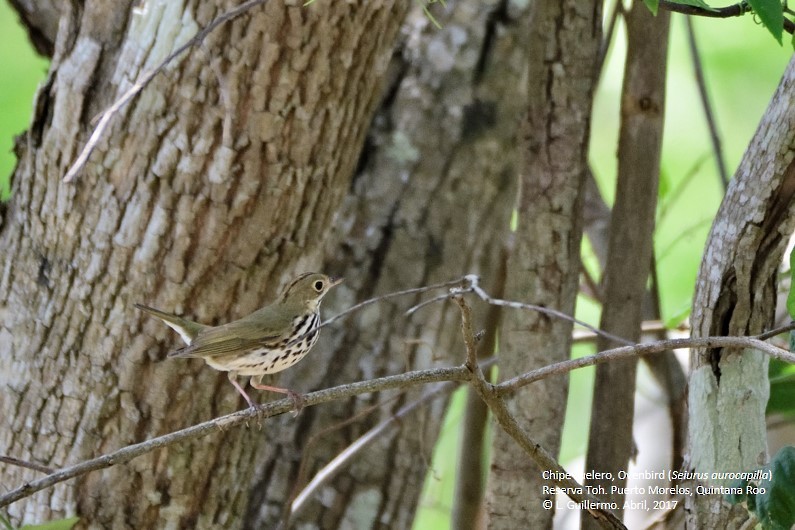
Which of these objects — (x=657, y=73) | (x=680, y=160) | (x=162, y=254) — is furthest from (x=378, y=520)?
(x=680, y=160)

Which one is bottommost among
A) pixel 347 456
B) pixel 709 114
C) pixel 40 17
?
pixel 347 456

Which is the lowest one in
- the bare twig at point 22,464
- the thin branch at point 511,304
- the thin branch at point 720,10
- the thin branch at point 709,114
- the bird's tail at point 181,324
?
the bare twig at point 22,464

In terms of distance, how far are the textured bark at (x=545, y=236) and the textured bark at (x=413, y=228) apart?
62 cm

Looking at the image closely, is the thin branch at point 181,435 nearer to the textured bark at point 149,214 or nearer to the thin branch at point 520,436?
the thin branch at point 520,436

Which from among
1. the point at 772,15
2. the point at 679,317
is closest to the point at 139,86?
the point at 772,15

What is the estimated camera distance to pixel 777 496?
182 centimetres

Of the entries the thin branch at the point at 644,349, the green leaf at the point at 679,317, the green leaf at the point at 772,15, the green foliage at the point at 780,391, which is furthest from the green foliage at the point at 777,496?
the green foliage at the point at 780,391

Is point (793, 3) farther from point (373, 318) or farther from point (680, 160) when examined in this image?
point (373, 318)

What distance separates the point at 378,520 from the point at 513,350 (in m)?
0.99

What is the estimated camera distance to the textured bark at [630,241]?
119 inches

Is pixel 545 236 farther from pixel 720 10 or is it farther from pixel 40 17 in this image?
pixel 40 17

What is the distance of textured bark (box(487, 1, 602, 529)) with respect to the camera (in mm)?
2910

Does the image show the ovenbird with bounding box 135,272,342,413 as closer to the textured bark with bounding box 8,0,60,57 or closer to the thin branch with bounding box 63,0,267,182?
the thin branch with bounding box 63,0,267,182

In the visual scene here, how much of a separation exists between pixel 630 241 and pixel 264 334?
3.95 feet
